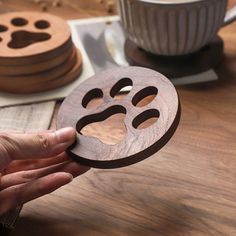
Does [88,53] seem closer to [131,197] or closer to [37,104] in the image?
[37,104]

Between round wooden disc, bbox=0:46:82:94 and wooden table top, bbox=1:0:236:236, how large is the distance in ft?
0.41

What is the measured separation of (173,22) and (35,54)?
0.68 ft

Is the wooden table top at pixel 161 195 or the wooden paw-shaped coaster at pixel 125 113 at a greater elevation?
the wooden paw-shaped coaster at pixel 125 113

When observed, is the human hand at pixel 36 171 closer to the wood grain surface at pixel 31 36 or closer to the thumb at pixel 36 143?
the thumb at pixel 36 143

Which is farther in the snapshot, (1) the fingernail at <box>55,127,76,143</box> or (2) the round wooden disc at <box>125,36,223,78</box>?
(2) the round wooden disc at <box>125,36,223,78</box>

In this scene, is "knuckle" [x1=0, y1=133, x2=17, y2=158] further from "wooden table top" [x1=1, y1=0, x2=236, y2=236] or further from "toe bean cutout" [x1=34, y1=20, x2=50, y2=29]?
"toe bean cutout" [x1=34, y1=20, x2=50, y2=29]

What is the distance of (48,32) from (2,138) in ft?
0.95

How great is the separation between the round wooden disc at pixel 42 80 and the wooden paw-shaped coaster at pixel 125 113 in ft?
0.40

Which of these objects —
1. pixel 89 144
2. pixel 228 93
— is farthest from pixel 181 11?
pixel 89 144

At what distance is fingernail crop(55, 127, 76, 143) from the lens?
20.5 inches

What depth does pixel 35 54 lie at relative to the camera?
68 centimetres

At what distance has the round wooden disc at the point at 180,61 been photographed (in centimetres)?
73

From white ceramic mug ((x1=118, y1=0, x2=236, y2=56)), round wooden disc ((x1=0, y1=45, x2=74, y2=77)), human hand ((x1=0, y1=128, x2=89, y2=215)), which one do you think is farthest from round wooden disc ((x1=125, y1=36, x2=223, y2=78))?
human hand ((x1=0, y1=128, x2=89, y2=215))

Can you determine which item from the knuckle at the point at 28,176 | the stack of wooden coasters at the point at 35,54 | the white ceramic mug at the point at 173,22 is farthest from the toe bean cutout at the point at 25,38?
the knuckle at the point at 28,176
